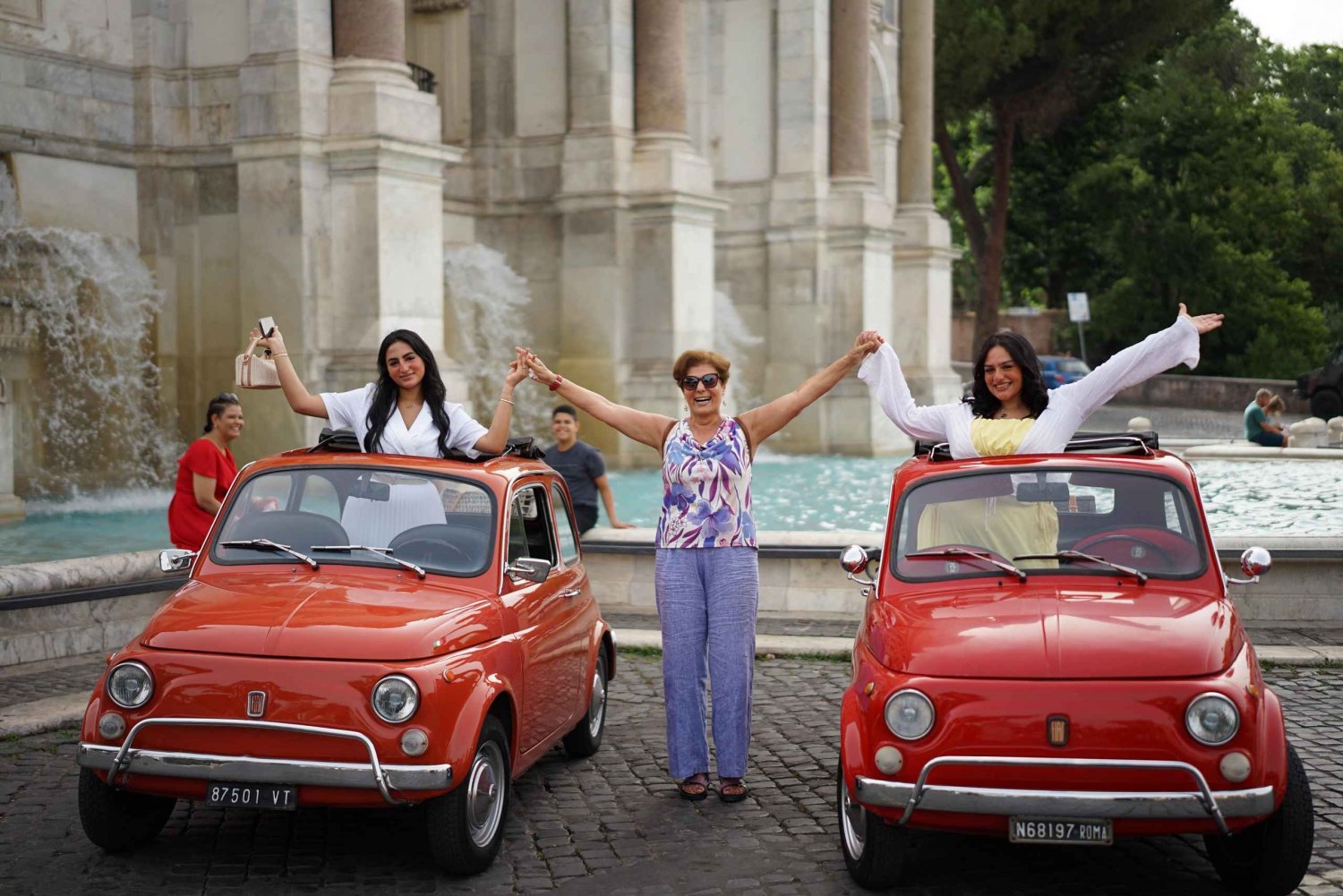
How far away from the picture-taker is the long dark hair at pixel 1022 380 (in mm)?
6305

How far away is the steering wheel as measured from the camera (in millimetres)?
6203

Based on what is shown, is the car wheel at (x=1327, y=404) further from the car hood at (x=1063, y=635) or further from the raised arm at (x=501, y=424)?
the car hood at (x=1063, y=635)

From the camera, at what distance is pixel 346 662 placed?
542 centimetres

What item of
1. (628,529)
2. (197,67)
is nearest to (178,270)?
(197,67)

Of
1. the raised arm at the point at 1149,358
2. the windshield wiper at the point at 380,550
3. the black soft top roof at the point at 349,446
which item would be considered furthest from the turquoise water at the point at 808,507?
the windshield wiper at the point at 380,550

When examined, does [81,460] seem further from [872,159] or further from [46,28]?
[872,159]

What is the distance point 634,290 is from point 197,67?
282 inches

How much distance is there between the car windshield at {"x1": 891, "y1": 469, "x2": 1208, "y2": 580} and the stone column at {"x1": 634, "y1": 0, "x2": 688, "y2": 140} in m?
18.1

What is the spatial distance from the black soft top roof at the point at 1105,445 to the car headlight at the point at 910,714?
147 cm

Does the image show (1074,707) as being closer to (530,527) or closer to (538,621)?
(538,621)

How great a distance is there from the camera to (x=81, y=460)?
18.4m

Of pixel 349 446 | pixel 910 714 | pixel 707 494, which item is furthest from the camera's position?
pixel 349 446

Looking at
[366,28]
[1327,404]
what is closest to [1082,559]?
[366,28]

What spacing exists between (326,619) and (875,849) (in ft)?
6.49
